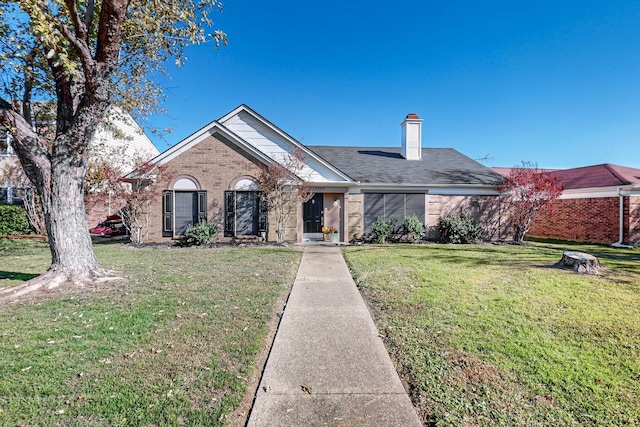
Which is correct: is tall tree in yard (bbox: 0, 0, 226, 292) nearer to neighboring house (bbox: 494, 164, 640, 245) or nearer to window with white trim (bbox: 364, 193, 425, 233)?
window with white trim (bbox: 364, 193, 425, 233)

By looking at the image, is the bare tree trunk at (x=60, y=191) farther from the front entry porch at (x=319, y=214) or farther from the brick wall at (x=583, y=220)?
the brick wall at (x=583, y=220)

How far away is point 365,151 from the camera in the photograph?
18016 mm

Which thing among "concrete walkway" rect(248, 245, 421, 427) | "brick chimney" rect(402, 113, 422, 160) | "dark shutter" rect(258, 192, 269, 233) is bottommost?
"concrete walkway" rect(248, 245, 421, 427)

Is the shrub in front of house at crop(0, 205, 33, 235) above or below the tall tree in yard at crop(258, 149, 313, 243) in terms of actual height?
below

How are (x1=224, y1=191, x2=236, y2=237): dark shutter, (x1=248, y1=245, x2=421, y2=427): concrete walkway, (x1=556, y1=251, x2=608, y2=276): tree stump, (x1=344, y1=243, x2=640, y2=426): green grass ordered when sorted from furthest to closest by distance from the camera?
(x1=224, y1=191, x2=236, y2=237): dark shutter → (x1=556, y1=251, x2=608, y2=276): tree stump → (x1=344, y1=243, x2=640, y2=426): green grass → (x1=248, y1=245, x2=421, y2=427): concrete walkway

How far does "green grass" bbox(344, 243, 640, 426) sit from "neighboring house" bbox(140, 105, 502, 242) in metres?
6.87

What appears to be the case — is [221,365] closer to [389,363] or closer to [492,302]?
[389,363]

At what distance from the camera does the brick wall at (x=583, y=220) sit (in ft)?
43.9

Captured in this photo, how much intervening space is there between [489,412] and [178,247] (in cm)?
1204

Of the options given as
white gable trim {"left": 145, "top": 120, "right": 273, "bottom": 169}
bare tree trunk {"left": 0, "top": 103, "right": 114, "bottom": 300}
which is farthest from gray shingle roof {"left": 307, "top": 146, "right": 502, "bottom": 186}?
bare tree trunk {"left": 0, "top": 103, "right": 114, "bottom": 300}

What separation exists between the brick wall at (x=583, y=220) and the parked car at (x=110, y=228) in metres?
23.3

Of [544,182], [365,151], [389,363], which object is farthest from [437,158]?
[389,363]

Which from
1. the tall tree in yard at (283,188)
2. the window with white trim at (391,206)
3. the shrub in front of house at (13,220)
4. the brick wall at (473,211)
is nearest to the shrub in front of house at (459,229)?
the brick wall at (473,211)

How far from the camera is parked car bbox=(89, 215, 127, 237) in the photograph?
16938 millimetres
